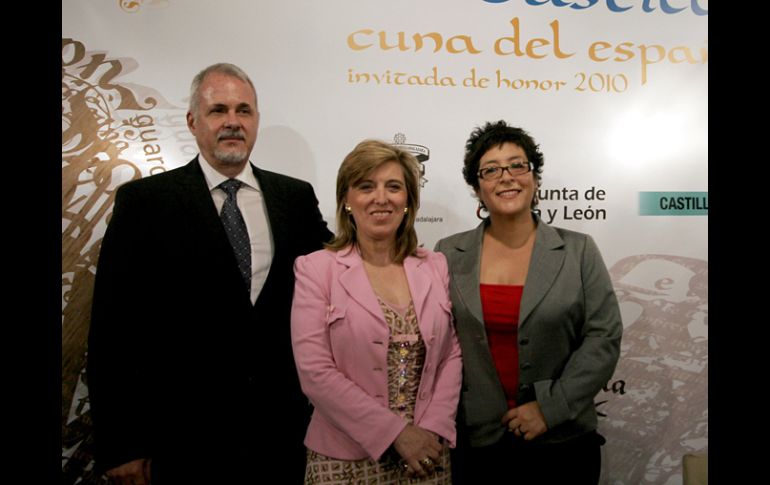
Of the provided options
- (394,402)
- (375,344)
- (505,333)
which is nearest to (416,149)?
(505,333)

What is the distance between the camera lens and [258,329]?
2133mm

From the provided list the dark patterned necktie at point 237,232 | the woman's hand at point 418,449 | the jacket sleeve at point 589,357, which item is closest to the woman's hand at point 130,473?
the dark patterned necktie at point 237,232

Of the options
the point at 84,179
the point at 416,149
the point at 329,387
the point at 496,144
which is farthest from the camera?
the point at 416,149

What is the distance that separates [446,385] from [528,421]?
335 millimetres

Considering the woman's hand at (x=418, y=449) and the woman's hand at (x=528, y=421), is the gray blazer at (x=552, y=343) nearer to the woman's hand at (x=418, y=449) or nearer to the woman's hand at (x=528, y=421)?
the woman's hand at (x=528, y=421)

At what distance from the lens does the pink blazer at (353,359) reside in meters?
A: 1.77

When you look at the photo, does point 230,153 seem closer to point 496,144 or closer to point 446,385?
point 496,144

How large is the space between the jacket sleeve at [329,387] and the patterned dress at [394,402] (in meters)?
0.08

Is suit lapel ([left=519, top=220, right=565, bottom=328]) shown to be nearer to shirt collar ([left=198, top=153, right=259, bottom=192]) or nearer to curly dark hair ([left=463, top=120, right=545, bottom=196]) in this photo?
curly dark hair ([left=463, top=120, right=545, bottom=196])

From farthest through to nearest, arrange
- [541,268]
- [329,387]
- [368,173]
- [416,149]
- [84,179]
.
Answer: [416,149] → [84,179] → [541,268] → [368,173] → [329,387]

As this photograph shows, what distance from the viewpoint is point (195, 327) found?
2.10 m

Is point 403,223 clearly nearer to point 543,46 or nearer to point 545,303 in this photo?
point 545,303

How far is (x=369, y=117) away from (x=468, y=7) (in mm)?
753

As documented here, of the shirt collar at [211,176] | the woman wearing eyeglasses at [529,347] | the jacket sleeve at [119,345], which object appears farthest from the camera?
the shirt collar at [211,176]
